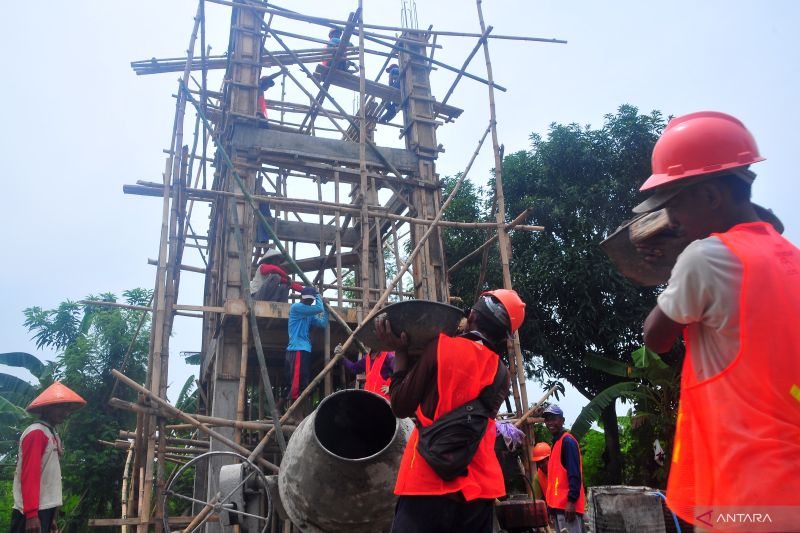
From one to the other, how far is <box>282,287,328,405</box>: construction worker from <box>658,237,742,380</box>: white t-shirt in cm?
631

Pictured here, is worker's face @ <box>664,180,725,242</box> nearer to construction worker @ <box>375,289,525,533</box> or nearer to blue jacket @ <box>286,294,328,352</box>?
construction worker @ <box>375,289,525,533</box>

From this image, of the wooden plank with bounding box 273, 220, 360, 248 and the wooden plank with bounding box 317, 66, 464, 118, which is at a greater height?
the wooden plank with bounding box 317, 66, 464, 118

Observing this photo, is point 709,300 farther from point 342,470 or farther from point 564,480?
point 564,480

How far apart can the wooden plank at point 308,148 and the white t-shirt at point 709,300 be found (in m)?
8.49

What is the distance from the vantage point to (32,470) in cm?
520

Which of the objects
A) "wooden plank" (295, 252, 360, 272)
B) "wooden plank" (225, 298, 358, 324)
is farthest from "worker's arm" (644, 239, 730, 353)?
"wooden plank" (295, 252, 360, 272)

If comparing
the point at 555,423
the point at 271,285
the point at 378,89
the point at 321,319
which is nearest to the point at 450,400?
the point at 555,423

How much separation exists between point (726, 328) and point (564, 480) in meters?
5.95

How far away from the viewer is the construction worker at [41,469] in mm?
5129

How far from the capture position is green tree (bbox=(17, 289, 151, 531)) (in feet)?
51.9

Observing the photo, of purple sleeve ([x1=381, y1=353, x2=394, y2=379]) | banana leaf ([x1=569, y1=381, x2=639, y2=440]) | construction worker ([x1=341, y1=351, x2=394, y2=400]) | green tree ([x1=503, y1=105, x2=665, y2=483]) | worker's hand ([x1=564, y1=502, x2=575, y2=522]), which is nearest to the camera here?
construction worker ([x1=341, y1=351, x2=394, y2=400])

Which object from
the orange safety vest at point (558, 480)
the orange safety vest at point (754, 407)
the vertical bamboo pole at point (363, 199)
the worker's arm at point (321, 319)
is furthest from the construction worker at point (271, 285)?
the orange safety vest at point (754, 407)

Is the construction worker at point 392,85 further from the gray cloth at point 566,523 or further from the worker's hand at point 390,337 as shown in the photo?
the worker's hand at point 390,337

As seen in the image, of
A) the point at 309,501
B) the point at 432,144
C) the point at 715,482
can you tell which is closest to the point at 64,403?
the point at 309,501
